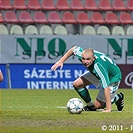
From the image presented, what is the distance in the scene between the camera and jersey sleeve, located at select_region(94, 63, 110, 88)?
11.9 m

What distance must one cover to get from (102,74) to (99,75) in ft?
0.20

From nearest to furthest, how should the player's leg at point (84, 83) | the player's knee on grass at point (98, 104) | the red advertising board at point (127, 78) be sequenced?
the player's leg at point (84, 83) < the player's knee on grass at point (98, 104) < the red advertising board at point (127, 78)

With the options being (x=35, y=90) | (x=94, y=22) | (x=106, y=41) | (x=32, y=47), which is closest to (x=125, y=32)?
(x=94, y=22)

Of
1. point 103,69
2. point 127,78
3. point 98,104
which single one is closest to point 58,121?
point 103,69

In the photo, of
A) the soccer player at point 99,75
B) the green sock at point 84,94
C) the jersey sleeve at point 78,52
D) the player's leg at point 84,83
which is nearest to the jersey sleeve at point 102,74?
the soccer player at point 99,75

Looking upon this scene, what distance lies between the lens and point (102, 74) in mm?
11930

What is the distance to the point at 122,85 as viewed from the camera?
2238cm

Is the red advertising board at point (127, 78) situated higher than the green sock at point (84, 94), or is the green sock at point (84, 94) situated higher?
the green sock at point (84, 94)

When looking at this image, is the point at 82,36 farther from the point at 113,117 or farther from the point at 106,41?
the point at 113,117

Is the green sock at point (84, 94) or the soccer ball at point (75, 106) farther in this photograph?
the green sock at point (84, 94)

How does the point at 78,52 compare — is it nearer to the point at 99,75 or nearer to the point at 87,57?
the point at 87,57

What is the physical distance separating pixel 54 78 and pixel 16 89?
1.46m

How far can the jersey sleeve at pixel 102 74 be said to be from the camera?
11930mm

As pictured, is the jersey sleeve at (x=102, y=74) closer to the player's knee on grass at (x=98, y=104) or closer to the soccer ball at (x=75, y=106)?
the soccer ball at (x=75, y=106)
